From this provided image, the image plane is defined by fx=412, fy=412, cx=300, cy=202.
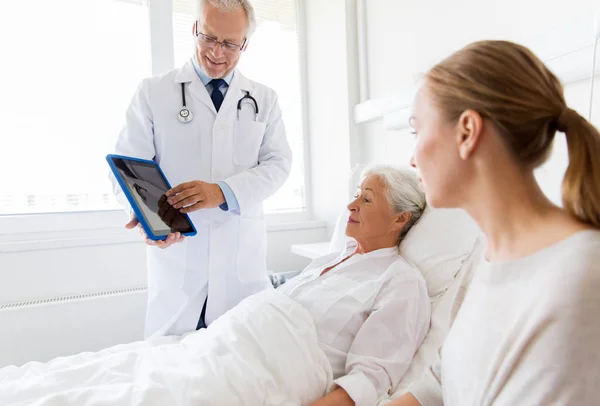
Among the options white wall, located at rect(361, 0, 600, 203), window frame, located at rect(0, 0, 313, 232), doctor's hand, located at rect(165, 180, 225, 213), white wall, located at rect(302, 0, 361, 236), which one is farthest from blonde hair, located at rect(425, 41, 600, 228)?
window frame, located at rect(0, 0, 313, 232)

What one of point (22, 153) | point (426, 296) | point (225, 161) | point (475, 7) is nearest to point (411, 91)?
point (475, 7)

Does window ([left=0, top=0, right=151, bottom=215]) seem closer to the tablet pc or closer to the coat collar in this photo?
the coat collar

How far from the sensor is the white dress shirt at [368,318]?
1.00 m

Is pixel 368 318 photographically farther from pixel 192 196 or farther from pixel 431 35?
pixel 431 35

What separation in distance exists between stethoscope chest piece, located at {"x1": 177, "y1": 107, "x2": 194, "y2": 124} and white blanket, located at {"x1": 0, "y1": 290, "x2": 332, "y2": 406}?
0.75 meters

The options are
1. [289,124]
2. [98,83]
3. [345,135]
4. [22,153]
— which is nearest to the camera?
[22,153]

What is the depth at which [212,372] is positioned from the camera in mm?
898

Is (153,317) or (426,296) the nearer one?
(426,296)

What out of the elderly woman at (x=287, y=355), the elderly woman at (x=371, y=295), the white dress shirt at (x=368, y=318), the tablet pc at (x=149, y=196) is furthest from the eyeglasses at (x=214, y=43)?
the white dress shirt at (x=368, y=318)

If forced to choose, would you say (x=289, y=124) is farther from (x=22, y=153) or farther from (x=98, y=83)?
(x=22, y=153)

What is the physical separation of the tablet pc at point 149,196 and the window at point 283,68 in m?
1.30

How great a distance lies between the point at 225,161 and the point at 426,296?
2.81ft

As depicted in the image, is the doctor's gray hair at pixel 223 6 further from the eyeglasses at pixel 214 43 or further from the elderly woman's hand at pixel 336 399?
the elderly woman's hand at pixel 336 399

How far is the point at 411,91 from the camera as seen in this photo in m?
1.78
